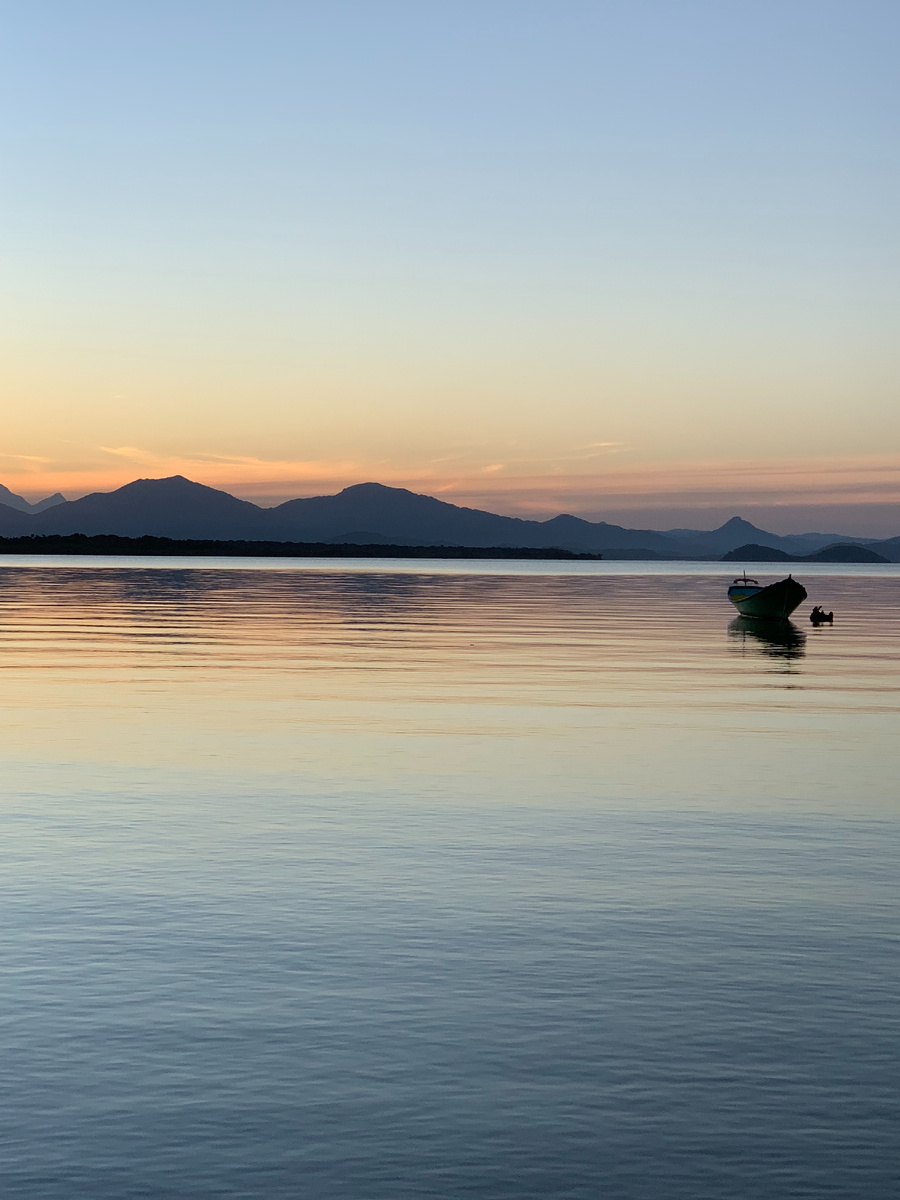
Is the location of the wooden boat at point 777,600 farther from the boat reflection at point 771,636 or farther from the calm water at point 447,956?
the calm water at point 447,956

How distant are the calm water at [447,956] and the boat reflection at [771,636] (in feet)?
105

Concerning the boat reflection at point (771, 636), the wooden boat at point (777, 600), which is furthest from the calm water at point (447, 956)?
the wooden boat at point (777, 600)

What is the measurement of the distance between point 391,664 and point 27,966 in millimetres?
41479

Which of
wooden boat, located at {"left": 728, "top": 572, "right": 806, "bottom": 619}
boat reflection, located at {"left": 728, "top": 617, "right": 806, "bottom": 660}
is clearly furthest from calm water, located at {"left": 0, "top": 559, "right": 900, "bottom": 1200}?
wooden boat, located at {"left": 728, "top": 572, "right": 806, "bottom": 619}

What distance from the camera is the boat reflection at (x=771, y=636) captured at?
7050cm

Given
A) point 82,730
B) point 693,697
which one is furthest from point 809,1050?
point 693,697

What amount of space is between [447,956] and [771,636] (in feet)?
235

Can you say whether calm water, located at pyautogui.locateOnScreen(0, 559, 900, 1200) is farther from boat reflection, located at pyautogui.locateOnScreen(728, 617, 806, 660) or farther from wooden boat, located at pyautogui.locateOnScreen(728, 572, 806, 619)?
wooden boat, located at pyautogui.locateOnScreen(728, 572, 806, 619)

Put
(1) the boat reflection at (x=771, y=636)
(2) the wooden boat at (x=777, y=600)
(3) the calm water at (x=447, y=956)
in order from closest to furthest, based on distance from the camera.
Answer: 1. (3) the calm water at (x=447, y=956)
2. (1) the boat reflection at (x=771, y=636)
3. (2) the wooden boat at (x=777, y=600)

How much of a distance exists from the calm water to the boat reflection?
1260 inches

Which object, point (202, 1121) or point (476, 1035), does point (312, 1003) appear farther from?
point (202, 1121)

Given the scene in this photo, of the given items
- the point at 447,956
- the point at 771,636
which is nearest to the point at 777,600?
the point at 771,636

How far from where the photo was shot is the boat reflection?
70.5 meters

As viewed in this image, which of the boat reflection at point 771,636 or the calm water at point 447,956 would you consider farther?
the boat reflection at point 771,636
